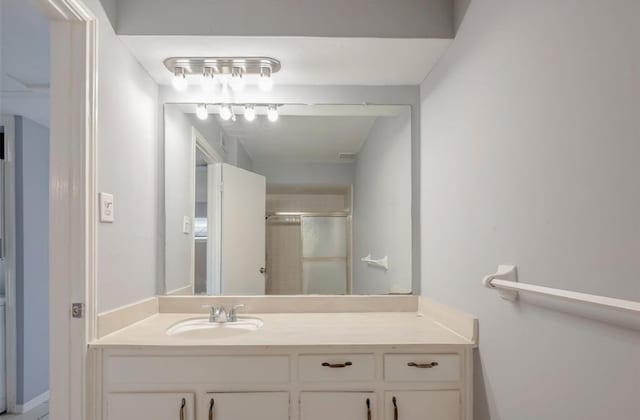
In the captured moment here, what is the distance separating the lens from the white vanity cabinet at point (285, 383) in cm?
142

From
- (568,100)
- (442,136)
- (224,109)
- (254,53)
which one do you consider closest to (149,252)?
(224,109)

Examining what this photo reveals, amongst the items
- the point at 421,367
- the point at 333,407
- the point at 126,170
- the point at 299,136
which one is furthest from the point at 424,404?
the point at 126,170

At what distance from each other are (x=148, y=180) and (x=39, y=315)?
1.93m

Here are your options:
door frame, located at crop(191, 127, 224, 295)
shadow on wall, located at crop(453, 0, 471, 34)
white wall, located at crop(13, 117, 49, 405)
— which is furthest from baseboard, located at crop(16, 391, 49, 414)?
shadow on wall, located at crop(453, 0, 471, 34)

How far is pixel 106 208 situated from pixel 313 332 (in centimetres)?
94

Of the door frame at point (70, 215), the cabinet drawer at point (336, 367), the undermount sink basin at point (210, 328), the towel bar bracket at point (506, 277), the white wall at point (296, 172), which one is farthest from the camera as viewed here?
the white wall at point (296, 172)

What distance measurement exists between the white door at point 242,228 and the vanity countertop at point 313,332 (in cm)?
25

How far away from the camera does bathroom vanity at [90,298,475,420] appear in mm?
1414

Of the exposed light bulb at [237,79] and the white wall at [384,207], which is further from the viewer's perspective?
the white wall at [384,207]

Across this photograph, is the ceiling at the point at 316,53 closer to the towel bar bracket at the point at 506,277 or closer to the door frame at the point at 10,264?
the towel bar bracket at the point at 506,277

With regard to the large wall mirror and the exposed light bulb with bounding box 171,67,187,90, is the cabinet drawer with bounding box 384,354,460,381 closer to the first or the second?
the large wall mirror

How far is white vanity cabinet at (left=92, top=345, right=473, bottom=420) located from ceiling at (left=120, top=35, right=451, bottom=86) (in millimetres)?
1232

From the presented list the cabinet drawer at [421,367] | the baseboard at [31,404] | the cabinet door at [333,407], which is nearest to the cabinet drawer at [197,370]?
the cabinet door at [333,407]

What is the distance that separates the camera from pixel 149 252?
1910 mm
